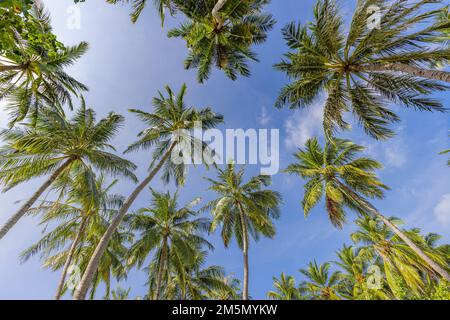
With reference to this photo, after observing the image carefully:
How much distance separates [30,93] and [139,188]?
6.02 metres

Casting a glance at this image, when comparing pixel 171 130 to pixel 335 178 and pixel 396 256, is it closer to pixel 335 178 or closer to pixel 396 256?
pixel 335 178

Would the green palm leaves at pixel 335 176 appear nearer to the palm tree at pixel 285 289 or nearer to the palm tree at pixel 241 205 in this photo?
the palm tree at pixel 241 205

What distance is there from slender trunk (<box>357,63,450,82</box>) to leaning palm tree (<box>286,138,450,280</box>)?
21.9 feet

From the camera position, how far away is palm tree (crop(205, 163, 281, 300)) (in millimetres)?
16653

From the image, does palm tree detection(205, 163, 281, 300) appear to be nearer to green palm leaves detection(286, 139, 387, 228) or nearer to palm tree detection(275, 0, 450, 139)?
green palm leaves detection(286, 139, 387, 228)

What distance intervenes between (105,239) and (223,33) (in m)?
11.2

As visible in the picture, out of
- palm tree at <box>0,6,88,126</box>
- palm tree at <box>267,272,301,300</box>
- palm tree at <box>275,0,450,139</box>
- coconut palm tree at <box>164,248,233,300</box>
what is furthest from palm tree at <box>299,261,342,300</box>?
palm tree at <box>0,6,88,126</box>

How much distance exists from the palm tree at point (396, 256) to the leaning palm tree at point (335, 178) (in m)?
2.91

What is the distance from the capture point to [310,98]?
37.4ft

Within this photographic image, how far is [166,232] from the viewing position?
16109 millimetres

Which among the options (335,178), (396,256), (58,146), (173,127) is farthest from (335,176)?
(58,146)

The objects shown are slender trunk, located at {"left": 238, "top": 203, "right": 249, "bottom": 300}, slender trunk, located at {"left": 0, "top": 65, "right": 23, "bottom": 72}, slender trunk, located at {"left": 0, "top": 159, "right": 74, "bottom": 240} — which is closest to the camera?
slender trunk, located at {"left": 0, "top": 65, "right": 23, "bottom": 72}

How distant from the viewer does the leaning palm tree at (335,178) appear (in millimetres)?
14789
